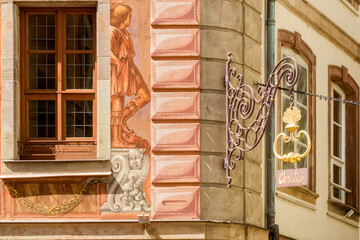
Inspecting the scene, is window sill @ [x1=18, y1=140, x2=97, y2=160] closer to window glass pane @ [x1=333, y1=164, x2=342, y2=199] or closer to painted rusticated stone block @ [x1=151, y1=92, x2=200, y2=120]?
painted rusticated stone block @ [x1=151, y1=92, x2=200, y2=120]

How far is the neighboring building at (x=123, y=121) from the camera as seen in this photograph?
20.2m

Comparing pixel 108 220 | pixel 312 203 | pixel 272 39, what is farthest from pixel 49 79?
pixel 312 203

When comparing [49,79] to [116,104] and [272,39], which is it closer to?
[116,104]

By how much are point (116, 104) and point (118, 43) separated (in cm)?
94

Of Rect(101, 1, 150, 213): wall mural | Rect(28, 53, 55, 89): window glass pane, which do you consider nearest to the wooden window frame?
Rect(101, 1, 150, 213): wall mural

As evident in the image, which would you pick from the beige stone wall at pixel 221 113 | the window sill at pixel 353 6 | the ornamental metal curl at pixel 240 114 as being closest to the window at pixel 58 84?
the beige stone wall at pixel 221 113

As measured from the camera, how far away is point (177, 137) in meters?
20.4

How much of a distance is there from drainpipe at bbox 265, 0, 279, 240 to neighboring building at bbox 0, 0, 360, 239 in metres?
0.36

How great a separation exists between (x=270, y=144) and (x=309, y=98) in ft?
8.78

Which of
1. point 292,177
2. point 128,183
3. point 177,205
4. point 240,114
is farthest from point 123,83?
point 292,177

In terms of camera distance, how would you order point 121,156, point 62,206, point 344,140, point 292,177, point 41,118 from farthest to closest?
point 344,140 → point 41,118 → point 121,156 → point 62,206 → point 292,177

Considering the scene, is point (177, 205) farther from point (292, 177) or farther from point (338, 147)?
point (338, 147)

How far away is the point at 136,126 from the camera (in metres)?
20.5

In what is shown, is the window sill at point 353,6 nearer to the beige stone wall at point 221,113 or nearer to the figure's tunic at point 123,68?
the beige stone wall at point 221,113
